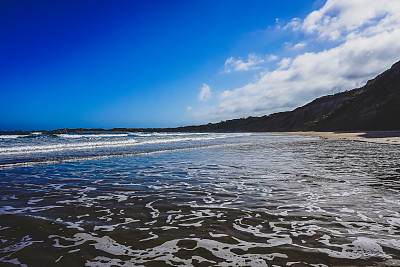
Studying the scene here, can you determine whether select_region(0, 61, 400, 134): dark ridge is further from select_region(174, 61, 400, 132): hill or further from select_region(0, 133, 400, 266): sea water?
select_region(0, 133, 400, 266): sea water

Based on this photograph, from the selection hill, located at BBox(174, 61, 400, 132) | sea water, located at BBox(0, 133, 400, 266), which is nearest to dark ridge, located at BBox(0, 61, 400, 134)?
hill, located at BBox(174, 61, 400, 132)

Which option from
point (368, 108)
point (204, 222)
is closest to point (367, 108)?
point (368, 108)

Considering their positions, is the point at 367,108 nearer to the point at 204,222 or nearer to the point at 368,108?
the point at 368,108

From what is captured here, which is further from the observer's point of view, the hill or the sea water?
the hill

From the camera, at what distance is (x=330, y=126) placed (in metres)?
60.8

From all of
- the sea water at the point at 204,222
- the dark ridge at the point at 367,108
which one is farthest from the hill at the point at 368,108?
the sea water at the point at 204,222

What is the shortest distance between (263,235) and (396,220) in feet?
7.68

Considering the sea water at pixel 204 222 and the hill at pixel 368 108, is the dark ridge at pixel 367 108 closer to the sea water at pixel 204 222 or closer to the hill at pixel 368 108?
the hill at pixel 368 108

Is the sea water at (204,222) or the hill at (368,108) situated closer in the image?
the sea water at (204,222)

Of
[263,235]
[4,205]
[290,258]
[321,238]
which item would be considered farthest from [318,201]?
[4,205]

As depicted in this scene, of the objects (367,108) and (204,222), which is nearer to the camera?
(204,222)

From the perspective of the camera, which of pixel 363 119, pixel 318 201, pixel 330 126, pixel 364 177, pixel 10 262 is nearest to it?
pixel 10 262

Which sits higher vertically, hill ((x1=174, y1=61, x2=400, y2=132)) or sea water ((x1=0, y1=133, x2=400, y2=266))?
hill ((x1=174, y1=61, x2=400, y2=132))

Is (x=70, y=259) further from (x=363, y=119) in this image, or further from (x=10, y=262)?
(x=363, y=119)
